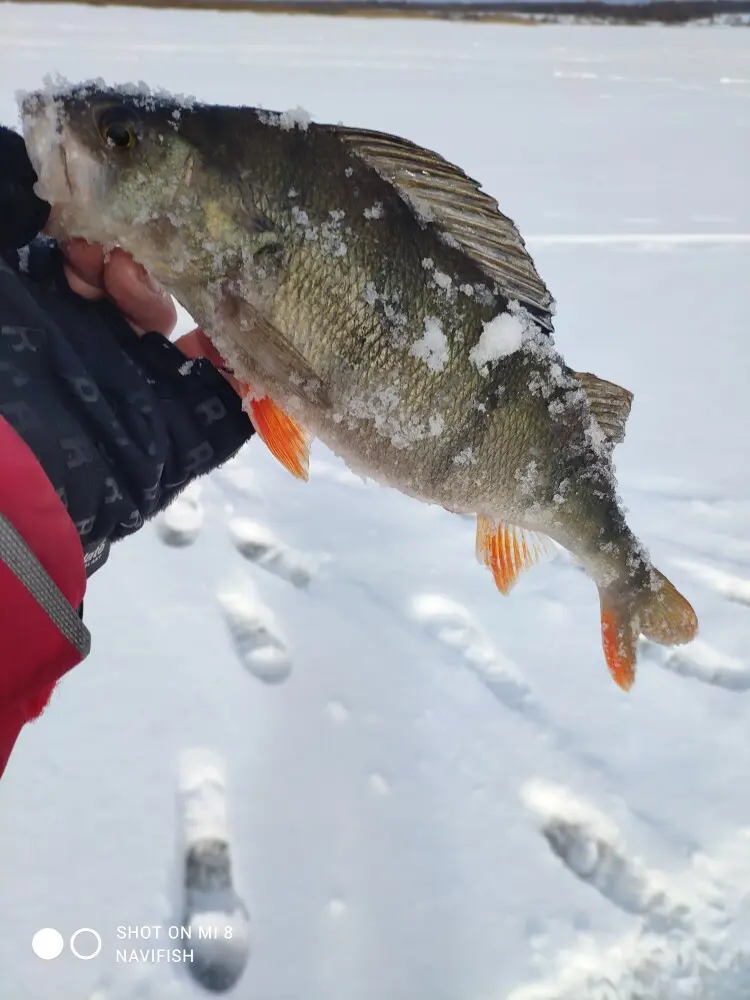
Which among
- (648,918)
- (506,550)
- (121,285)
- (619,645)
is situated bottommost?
(648,918)

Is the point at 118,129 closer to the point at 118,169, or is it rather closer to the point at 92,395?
the point at 118,169

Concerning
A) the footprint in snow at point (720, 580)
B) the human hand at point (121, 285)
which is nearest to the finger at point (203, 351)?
the human hand at point (121, 285)

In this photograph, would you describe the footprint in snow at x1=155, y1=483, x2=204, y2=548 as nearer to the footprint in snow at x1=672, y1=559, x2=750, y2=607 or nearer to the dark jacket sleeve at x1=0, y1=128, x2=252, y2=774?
the dark jacket sleeve at x1=0, y1=128, x2=252, y2=774

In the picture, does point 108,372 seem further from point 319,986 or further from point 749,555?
point 749,555

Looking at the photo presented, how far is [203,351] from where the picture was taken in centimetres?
125

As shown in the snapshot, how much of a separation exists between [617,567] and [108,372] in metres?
0.87

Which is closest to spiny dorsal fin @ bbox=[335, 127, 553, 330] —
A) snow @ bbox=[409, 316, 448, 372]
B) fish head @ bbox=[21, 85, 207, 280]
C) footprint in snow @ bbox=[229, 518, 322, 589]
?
snow @ bbox=[409, 316, 448, 372]

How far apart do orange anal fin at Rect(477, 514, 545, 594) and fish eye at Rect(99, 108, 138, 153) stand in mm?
769

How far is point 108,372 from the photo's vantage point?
1063 millimetres

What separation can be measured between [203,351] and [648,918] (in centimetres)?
128

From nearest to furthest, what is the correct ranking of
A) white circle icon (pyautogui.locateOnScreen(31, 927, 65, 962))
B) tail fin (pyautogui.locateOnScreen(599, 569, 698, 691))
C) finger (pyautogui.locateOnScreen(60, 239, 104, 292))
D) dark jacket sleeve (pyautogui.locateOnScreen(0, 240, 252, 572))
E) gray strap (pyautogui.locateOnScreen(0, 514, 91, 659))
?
1. gray strap (pyautogui.locateOnScreen(0, 514, 91, 659))
2. dark jacket sleeve (pyautogui.locateOnScreen(0, 240, 252, 572))
3. finger (pyautogui.locateOnScreen(60, 239, 104, 292))
4. white circle icon (pyautogui.locateOnScreen(31, 927, 65, 962))
5. tail fin (pyautogui.locateOnScreen(599, 569, 698, 691))

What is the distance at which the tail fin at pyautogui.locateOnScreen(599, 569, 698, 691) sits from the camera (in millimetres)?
1267

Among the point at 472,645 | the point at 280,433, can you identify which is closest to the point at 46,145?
the point at 280,433

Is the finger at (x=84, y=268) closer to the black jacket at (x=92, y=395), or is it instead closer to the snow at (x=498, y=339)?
the black jacket at (x=92, y=395)
